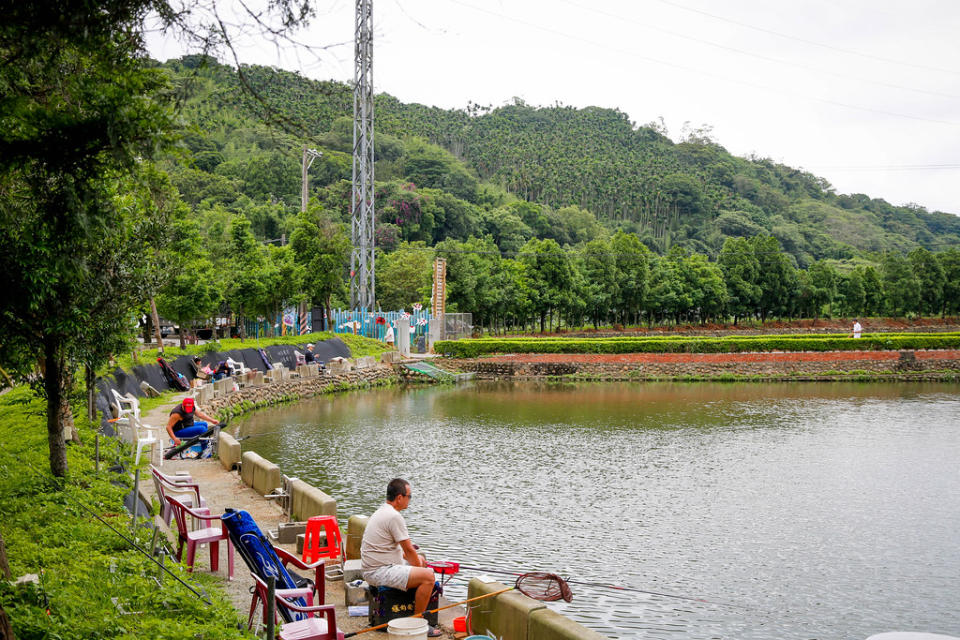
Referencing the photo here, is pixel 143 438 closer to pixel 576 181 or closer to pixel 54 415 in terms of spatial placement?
pixel 54 415

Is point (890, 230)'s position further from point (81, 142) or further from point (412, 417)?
point (81, 142)

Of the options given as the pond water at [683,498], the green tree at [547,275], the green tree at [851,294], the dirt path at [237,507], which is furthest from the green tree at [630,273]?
the dirt path at [237,507]

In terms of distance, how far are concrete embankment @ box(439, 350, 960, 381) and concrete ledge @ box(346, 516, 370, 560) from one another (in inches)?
1108

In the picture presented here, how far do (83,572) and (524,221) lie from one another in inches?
3191

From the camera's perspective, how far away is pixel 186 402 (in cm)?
1404

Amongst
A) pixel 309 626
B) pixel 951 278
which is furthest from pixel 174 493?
pixel 951 278

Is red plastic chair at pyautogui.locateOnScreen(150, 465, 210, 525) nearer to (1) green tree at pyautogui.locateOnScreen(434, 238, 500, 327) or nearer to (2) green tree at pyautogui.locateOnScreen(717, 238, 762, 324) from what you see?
(1) green tree at pyautogui.locateOnScreen(434, 238, 500, 327)

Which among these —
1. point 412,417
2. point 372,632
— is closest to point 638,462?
point 412,417

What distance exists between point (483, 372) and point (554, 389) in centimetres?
575

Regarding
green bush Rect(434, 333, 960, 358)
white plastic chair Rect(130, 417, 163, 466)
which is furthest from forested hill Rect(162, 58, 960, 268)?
white plastic chair Rect(130, 417, 163, 466)

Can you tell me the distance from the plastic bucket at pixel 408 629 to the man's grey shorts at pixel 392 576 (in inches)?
11.6

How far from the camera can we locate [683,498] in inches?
539

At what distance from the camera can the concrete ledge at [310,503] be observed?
9211 millimetres

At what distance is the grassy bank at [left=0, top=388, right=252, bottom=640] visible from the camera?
16.0 feet
